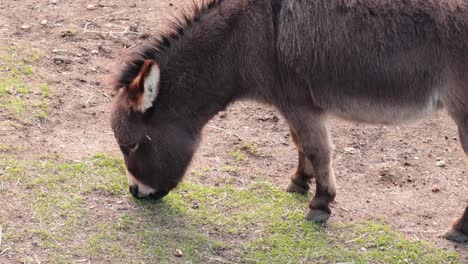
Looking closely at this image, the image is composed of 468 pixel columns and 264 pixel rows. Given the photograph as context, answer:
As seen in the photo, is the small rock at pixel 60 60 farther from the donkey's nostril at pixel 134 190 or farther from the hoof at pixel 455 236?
the hoof at pixel 455 236

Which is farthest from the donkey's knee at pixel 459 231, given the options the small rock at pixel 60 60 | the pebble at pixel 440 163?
the small rock at pixel 60 60

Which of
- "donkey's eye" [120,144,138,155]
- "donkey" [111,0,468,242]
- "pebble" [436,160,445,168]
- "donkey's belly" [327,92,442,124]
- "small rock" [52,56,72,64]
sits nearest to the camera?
"donkey" [111,0,468,242]

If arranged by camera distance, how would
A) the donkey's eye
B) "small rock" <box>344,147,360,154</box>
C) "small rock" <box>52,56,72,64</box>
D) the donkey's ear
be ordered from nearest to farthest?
the donkey's ear → the donkey's eye → "small rock" <box>344,147,360,154</box> → "small rock" <box>52,56,72,64</box>

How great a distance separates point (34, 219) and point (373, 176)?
9.00 feet

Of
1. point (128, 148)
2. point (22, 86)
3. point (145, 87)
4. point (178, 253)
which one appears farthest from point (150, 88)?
point (22, 86)

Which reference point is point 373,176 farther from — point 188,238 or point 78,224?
point 78,224

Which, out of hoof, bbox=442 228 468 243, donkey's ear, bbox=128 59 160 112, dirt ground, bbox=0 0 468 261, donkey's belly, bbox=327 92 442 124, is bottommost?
dirt ground, bbox=0 0 468 261

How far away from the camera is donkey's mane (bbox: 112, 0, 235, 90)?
16.6 feet

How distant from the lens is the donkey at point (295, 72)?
4.80m

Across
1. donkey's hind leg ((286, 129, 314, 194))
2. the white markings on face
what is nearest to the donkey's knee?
donkey's hind leg ((286, 129, 314, 194))

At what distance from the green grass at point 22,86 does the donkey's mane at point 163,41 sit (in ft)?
4.63

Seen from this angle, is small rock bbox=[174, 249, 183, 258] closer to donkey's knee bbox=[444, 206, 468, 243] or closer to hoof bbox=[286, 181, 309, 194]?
hoof bbox=[286, 181, 309, 194]

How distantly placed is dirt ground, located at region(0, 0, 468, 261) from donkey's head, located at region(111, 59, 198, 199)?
0.40 m

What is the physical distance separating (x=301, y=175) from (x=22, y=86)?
2669 millimetres
